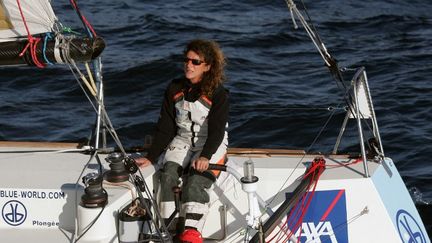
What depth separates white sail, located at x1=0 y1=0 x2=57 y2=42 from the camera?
5066 millimetres

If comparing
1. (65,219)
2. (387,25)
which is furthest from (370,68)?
(65,219)

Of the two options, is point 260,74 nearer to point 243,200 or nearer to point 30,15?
point 243,200

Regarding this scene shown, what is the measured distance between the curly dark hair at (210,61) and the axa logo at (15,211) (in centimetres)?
117

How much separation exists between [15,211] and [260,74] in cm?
675

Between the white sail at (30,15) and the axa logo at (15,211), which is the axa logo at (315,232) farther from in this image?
the white sail at (30,15)

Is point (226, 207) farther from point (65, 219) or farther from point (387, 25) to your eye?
point (387, 25)

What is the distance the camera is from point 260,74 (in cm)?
1162

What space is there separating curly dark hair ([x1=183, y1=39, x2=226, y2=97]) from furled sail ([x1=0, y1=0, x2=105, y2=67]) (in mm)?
599

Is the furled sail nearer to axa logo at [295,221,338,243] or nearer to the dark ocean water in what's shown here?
axa logo at [295,221,338,243]

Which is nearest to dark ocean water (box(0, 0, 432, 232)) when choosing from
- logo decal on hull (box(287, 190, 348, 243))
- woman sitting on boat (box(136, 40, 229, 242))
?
woman sitting on boat (box(136, 40, 229, 242))

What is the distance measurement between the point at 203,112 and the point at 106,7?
31.6ft

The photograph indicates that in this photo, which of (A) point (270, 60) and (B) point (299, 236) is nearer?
(B) point (299, 236)

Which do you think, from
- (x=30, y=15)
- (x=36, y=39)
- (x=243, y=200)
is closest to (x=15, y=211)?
(x=36, y=39)

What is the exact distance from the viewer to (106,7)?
48.2 ft
